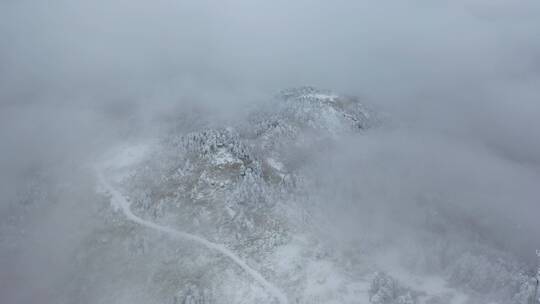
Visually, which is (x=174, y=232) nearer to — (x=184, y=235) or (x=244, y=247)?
(x=184, y=235)

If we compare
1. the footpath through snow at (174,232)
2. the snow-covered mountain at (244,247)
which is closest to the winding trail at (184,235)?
the footpath through snow at (174,232)

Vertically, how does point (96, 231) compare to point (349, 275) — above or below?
below

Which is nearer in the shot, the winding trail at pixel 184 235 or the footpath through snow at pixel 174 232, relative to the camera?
the winding trail at pixel 184 235

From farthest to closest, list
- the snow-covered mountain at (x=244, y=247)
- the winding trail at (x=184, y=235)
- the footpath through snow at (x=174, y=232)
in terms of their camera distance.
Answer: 1. the footpath through snow at (x=174, y=232)
2. the winding trail at (x=184, y=235)
3. the snow-covered mountain at (x=244, y=247)

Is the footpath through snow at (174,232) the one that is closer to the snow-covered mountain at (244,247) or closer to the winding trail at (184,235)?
the winding trail at (184,235)

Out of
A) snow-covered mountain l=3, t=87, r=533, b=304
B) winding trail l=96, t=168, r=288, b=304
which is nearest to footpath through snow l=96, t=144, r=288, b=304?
winding trail l=96, t=168, r=288, b=304

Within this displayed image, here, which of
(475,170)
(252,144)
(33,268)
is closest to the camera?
(33,268)

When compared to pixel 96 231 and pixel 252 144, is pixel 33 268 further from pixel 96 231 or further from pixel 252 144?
pixel 252 144

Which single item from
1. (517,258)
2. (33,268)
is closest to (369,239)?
(517,258)
